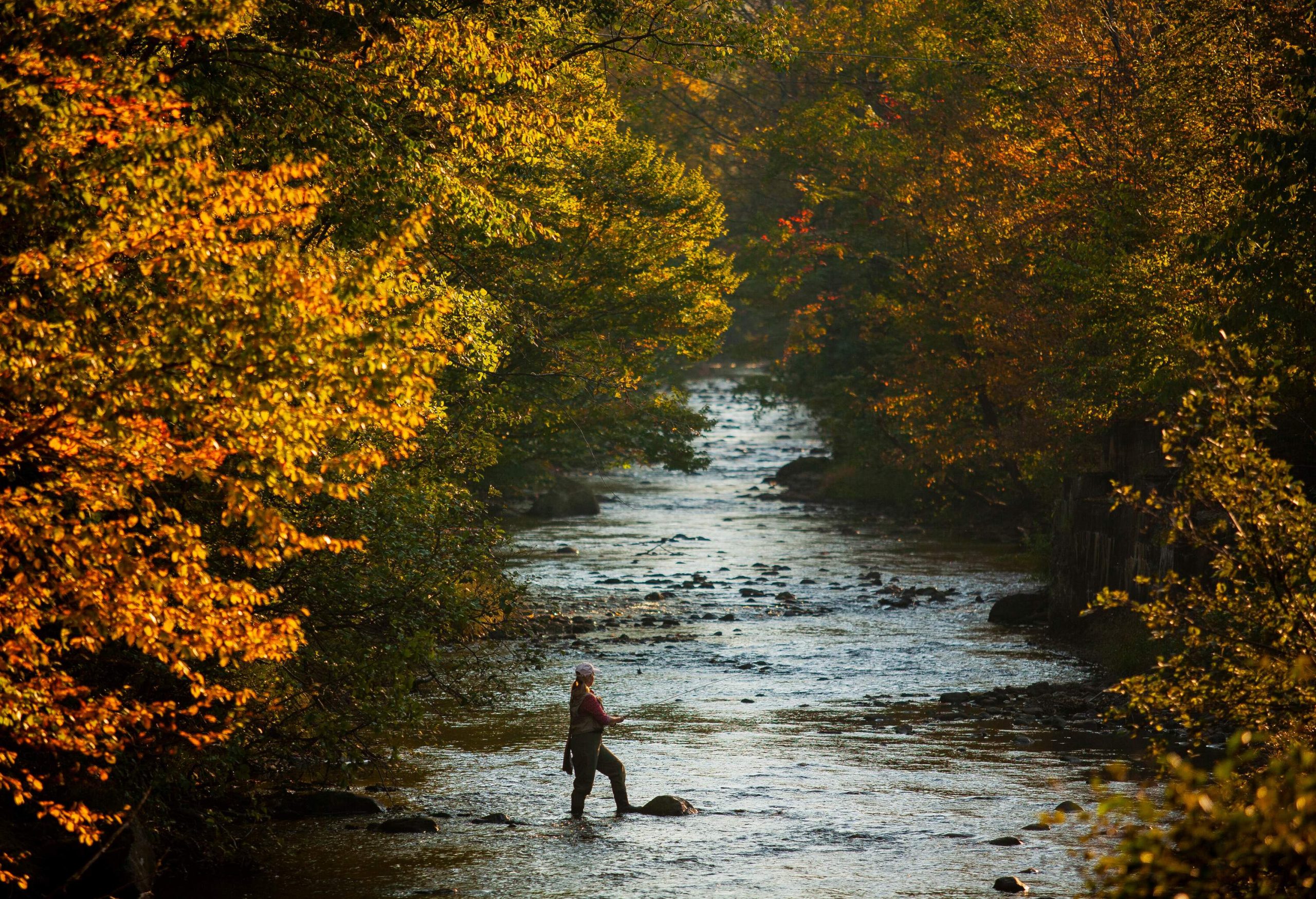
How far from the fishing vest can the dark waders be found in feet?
0.12

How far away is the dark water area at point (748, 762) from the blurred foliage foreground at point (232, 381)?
4.26ft

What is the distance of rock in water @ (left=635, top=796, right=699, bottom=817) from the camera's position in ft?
47.4

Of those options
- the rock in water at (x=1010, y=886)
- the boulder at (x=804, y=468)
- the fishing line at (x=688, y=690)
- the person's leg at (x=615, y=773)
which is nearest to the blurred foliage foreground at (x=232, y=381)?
the person's leg at (x=615, y=773)

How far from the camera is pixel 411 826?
45.4 feet

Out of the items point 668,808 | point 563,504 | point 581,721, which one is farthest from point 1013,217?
point 581,721

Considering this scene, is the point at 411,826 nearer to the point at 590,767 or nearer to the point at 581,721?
the point at 590,767

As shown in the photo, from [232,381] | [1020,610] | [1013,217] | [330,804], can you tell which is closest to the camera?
[232,381]

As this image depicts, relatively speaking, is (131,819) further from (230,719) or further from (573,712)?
(573,712)

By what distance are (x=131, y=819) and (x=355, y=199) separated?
5.75 metres

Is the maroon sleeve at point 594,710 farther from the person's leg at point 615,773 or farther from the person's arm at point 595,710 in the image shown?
the person's leg at point 615,773

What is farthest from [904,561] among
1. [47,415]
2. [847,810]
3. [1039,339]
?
[47,415]

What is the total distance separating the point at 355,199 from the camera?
1286 cm

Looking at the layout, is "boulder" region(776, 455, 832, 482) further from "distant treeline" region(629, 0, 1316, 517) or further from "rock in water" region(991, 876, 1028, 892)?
"rock in water" region(991, 876, 1028, 892)

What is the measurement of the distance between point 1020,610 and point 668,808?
1415 cm
